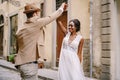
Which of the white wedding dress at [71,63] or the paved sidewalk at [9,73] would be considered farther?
the paved sidewalk at [9,73]

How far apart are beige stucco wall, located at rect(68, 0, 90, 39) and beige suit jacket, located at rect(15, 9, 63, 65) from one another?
743cm

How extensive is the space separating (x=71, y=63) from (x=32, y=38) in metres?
0.89

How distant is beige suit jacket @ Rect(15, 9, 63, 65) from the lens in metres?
5.18

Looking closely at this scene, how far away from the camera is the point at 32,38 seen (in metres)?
5.19

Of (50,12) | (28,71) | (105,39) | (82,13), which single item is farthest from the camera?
(50,12)

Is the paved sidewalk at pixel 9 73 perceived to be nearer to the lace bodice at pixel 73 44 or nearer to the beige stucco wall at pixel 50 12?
the beige stucco wall at pixel 50 12

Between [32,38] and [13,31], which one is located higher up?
[13,31]

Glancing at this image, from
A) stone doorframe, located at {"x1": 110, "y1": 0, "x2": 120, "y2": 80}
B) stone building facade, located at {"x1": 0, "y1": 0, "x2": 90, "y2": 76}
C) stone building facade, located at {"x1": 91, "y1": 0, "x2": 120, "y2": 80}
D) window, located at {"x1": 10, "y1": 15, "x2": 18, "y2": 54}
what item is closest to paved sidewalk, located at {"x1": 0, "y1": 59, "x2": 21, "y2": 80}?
stone building facade, located at {"x1": 0, "y1": 0, "x2": 90, "y2": 76}

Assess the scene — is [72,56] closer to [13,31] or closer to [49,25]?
[49,25]

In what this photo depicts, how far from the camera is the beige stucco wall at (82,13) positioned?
500 inches

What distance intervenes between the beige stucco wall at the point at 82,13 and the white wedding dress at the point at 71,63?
6.86 m

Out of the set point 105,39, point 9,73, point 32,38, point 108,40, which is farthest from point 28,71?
point 9,73

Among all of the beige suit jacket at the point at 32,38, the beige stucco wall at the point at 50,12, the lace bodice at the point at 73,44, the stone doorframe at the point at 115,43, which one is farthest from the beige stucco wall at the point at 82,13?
the beige suit jacket at the point at 32,38

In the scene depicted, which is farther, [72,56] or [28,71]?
[72,56]
